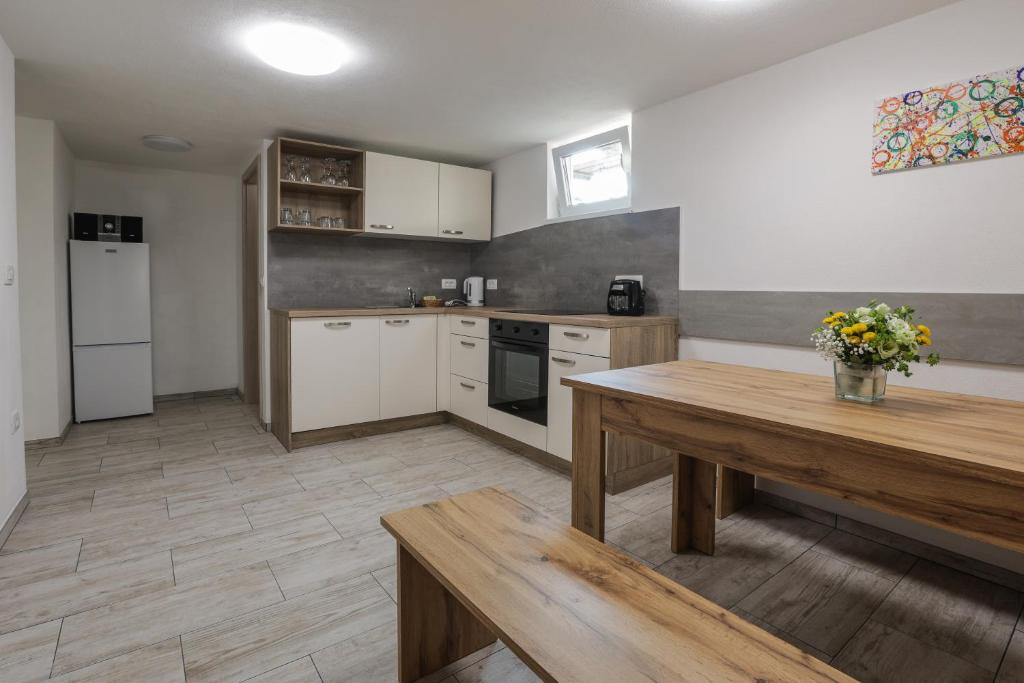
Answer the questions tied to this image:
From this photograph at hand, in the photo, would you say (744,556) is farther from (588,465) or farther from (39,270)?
(39,270)

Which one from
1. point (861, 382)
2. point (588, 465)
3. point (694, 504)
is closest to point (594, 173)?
point (694, 504)

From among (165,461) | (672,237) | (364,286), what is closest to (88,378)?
(165,461)

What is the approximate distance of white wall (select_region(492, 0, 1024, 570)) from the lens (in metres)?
2.01

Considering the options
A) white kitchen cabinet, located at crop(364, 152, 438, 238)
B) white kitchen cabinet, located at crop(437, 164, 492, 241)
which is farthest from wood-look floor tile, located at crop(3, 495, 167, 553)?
white kitchen cabinet, located at crop(437, 164, 492, 241)

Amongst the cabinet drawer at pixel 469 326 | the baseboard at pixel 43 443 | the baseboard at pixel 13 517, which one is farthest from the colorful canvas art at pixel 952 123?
the baseboard at pixel 43 443

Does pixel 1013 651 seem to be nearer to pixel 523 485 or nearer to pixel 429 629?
pixel 429 629

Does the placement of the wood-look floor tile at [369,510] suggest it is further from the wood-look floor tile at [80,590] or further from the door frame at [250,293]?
the door frame at [250,293]

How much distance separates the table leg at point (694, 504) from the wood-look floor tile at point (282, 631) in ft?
3.81

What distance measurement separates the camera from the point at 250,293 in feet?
15.9

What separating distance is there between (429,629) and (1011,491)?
1.35 metres

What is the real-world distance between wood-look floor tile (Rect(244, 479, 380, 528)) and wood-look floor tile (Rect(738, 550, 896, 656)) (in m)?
1.83

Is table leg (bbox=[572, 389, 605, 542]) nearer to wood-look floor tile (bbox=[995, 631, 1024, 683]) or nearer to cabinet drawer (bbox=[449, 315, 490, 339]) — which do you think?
wood-look floor tile (bbox=[995, 631, 1024, 683])

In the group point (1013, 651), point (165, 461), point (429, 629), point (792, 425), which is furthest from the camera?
point (165, 461)

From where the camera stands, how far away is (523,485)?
2.96m
